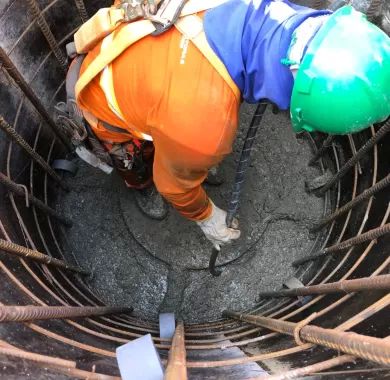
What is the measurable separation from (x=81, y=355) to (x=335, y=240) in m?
2.28

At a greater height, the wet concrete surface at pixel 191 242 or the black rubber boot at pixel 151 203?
the black rubber boot at pixel 151 203

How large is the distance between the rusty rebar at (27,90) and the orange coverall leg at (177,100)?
713 millimetres

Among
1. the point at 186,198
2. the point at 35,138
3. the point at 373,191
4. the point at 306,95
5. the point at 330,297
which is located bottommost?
the point at 330,297

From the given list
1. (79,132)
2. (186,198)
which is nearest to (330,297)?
(186,198)

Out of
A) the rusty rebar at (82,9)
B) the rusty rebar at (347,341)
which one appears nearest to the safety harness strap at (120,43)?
the rusty rebar at (82,9)

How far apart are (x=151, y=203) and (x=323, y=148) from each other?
1.56 m

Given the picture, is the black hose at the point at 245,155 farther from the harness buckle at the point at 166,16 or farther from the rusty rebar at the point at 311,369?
the rusty rebar at the point at 311,369

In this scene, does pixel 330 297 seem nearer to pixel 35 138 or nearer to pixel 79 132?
pixel 79 132

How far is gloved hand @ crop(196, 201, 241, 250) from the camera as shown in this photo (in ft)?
11.2

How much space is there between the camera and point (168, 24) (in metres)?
2.16

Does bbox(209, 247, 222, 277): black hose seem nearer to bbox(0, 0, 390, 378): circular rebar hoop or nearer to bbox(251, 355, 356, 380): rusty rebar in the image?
bbox(0, 0, 390, 378): circular rebar hoop

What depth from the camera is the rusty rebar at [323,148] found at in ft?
12.3

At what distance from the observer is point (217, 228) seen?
137 inches

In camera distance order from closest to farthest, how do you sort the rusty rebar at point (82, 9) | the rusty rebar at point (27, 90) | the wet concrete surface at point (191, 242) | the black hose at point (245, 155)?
the black hose at point (245, 155) → the rusty rebar at point (27, 90) → the rusty rebar at point (82, 9) → the wet concrete surface at point (191, 242)
